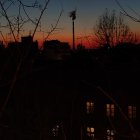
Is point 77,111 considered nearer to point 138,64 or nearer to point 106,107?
point 106,107

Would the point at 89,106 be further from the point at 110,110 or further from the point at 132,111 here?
the point at 132,111

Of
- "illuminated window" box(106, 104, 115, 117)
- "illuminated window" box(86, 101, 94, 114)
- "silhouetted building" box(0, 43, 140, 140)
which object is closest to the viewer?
"silhouetted building" box(0, 43, 140, 140)

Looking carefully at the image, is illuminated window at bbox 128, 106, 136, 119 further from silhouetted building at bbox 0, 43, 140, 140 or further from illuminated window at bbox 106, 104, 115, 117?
illuminated window at bbox 106, 104, 115, 117

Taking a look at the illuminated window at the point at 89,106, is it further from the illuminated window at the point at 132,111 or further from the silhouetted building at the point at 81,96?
the illuminated window at the point at 132,111

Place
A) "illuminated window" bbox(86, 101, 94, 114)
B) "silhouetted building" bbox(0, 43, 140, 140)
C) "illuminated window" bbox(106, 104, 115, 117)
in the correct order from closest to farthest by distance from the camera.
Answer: "silhouetted building" bbox(0, 43, 140, 140) → "illuminated window" bbox(106, 104, 115, 117) → "illuminated window" bbox(86, 101, 94, 114)

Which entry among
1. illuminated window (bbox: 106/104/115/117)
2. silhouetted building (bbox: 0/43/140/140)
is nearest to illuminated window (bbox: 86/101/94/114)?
silhouetted building (bbox: 0/43/140/140)

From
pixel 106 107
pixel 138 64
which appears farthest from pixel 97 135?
pixel 138 64

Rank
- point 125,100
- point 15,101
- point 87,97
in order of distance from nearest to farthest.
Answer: point 125,100
point 87,97
point 15,101

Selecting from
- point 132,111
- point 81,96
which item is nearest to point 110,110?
point 132,111

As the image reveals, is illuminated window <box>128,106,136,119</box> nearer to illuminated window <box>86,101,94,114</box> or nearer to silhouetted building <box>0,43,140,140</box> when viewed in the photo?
silhouetted building <box>0,43,140,140</box>

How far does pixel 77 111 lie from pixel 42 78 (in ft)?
12.9

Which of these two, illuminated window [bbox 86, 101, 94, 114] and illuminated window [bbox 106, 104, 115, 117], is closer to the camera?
illuminated window [bbox 106, 104, 115, 117]

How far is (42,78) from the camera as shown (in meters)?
26.7

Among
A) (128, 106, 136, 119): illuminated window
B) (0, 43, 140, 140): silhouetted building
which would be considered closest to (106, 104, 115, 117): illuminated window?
(0, 43, 140, 140): silhouetted building
